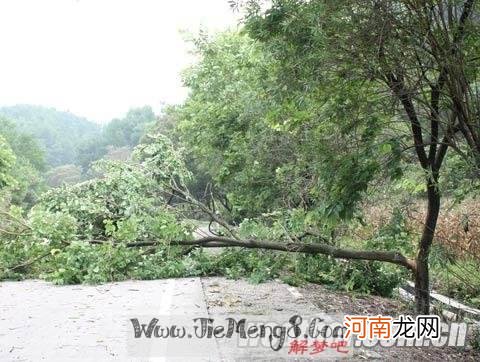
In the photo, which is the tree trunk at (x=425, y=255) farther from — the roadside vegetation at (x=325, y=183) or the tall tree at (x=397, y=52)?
the tall tree at (x=397, y=52)

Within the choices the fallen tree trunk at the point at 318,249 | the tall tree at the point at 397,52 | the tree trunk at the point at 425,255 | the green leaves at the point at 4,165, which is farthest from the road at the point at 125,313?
the green leaves at the point at 4,165

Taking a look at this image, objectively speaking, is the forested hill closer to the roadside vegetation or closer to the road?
the roadside vegetation

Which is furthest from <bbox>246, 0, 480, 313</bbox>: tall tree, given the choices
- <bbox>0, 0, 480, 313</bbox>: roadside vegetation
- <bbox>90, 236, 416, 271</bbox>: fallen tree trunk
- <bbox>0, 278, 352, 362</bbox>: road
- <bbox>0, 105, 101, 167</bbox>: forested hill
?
<bbox>0, 105, 101, 167</bbox>: forested hill

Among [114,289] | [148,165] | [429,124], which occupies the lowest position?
[114,289]

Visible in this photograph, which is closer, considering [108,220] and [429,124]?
[429,124]

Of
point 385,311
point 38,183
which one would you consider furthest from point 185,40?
point 38,183

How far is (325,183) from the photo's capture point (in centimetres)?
617

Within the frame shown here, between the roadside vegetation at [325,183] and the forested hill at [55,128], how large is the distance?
10994cm

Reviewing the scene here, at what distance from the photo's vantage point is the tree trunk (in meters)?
6.70

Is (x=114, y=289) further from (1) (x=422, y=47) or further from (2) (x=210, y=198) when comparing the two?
(1) (x=422, y=47)

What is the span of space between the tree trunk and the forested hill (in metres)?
115

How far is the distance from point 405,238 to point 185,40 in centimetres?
1422

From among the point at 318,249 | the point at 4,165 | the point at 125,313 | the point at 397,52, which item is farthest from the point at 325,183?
the point at 4,165

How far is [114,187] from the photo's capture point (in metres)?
10.3
